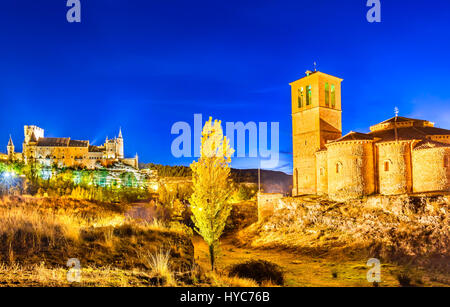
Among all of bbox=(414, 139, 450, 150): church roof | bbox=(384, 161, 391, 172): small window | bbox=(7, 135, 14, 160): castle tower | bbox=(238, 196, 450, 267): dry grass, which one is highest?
bbox=(7, 135, 14, 160): castle tower

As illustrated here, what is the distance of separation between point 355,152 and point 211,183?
1706 cm

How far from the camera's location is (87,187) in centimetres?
5594

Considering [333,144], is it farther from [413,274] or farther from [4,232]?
[4,232]

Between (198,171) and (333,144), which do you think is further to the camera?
(333,144)

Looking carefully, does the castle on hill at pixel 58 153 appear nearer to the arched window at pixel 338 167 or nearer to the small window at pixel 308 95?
the small window at pixel 308 95

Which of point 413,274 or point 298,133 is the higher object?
point 298,133

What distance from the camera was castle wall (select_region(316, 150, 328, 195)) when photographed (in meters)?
29.5

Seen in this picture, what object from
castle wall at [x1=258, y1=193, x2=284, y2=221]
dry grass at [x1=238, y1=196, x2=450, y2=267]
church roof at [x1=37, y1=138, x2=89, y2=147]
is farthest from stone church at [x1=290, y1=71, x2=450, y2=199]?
church roof at [x1=37, y1=138, x2=89, y2=147]

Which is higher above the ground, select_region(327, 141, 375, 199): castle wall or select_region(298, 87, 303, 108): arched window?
select_region(298, 87, 303, 108): arched window

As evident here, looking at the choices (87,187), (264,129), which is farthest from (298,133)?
(87,187)

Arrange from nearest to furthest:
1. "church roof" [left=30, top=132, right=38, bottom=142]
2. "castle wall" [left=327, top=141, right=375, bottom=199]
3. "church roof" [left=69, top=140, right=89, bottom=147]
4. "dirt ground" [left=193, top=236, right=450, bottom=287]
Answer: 1. "dirt ground" [left=193, top=236, right=450, bottom=287]
2. "castle wall" [left=327, top=141, right=375, bottom=199]
3. "church roof" [left=30, top=132, right=38, bottom=142]
4. "church roof" [left=69, top=140, right=89, bottom=147]

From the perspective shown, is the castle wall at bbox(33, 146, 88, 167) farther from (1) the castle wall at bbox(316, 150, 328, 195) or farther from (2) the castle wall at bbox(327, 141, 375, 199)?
(2) the castle wall at bbox(327, 141, 375, 199)

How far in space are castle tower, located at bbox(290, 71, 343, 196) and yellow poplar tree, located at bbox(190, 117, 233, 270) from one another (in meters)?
19.9
